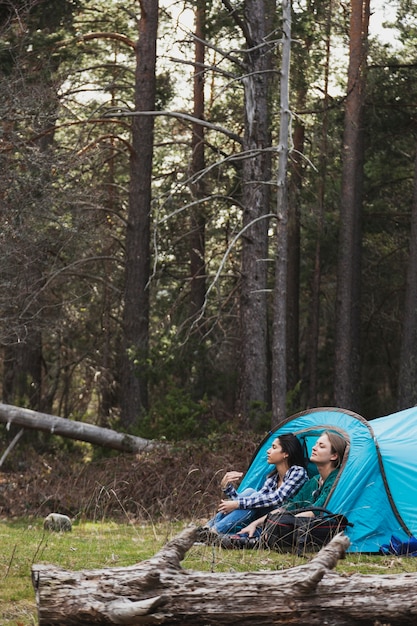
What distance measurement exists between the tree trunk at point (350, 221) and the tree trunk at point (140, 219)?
15.8 ft

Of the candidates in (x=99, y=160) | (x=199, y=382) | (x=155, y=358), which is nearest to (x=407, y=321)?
(x=199, y=382)

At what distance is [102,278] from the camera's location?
2298 cm

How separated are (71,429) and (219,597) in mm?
9932

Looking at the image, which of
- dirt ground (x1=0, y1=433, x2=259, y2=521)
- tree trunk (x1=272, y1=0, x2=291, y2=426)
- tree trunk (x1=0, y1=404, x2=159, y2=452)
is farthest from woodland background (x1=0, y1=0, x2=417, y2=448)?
dirt ground (x1=0, y1=433, x2=259, y2=521)

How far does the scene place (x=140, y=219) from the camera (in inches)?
782

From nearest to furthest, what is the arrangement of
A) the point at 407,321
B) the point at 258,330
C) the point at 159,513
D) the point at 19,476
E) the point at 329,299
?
the point at 159,513
the point at 19,476
the point at 258,330
the point at 407,321
the point at 329,299

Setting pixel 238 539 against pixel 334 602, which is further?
pixel 238 539

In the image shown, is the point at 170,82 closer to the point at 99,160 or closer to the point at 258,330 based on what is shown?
the point at 99,160

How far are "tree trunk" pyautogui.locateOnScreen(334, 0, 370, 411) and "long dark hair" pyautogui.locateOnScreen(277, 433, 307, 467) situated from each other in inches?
508

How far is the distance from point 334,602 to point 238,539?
11.6 feet

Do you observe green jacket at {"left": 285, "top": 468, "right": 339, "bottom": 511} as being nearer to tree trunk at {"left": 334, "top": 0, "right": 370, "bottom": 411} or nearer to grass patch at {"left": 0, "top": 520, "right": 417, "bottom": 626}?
grass patch at {"left": 0, "top": 520, "right": 417, "bottom": 626}

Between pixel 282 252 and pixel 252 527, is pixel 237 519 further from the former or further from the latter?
pixel 282 252

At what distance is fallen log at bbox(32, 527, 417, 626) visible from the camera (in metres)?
5.06

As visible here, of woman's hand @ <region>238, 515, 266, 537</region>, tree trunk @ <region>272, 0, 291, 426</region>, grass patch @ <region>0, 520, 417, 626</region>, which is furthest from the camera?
tree trunk @ <region>272, 0, 291, 426</region>
